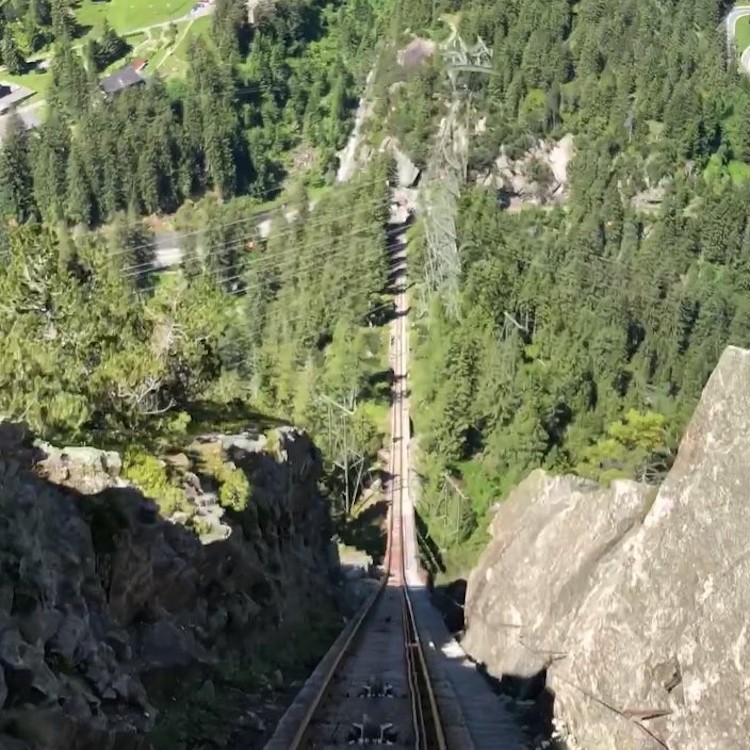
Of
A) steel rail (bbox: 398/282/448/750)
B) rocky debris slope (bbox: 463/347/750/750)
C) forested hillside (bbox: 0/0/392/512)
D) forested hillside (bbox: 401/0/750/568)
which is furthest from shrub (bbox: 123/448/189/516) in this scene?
forested hillside (bbox: 401/0/750/568)

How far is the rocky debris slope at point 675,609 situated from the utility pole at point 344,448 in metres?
68.1

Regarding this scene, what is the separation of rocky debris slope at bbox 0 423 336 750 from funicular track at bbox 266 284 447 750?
2437 millimetres

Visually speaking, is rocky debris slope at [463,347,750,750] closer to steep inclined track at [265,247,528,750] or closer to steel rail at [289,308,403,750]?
steep inclined track at [265,247,528,750]

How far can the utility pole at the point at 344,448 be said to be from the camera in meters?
96.4

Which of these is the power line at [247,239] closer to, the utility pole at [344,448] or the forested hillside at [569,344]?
the forested hillside at [569,344]

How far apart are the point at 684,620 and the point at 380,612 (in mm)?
35667

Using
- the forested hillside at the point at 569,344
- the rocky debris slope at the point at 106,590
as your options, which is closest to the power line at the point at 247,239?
the forested hillside at the point at 569,344

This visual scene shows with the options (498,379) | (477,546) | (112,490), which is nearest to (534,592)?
(112,490)

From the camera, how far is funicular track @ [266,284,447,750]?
72.6 ft

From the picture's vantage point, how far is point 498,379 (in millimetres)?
105062

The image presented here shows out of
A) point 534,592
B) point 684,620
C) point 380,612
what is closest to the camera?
point 684,620

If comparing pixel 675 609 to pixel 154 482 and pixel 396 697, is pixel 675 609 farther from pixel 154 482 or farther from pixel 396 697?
pixel 154 482

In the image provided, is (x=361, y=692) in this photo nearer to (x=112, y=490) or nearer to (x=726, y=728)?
(x=112, y=490)

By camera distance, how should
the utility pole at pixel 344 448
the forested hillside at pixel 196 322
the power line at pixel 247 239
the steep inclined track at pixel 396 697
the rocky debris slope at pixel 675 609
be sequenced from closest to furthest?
the rocky debris slope at pixel 675 609, the steep inclined track at pixel 396 697, the forested hillside at pixel 196 322, the utility pole at pixel 344 448, the power line at pixel 247 239
